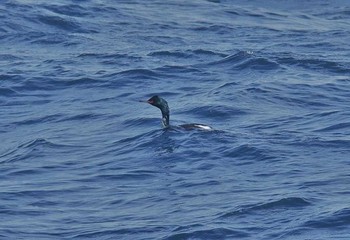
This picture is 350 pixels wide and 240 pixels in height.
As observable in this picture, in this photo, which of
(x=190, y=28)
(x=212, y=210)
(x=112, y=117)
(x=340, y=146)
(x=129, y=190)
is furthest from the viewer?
(x=190, y=28)

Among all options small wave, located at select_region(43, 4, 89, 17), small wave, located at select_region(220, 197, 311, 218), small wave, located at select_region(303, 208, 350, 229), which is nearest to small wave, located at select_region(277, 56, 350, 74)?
small wave, located at select_region(43, 4, 89, 17)

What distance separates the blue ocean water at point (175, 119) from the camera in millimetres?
17719

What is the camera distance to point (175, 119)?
24.2 m

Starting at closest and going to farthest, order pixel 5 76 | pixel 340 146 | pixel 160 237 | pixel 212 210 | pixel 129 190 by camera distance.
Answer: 1. pixel 160 237
2. pixel 212 210
3. pixel 129 190
4. pixel 340 146
5. pixel 5 76

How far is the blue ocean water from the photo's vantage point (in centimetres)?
1772

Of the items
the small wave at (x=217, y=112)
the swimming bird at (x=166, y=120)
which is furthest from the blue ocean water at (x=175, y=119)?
the swimming bird at (x=166, y=120)

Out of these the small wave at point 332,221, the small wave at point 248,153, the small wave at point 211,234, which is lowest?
the small wave at point 248,153

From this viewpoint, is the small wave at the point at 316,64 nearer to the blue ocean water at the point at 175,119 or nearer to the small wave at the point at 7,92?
the blue ocean water at the point at 175,119

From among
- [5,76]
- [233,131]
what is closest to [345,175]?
[233,131]

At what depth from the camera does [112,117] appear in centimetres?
2473

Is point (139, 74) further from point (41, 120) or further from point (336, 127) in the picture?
point (336, 127)

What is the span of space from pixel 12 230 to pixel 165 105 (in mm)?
6066

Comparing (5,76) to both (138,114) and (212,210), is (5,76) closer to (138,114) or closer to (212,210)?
(138,114)

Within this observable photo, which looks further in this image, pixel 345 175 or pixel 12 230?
pixel 345 175
